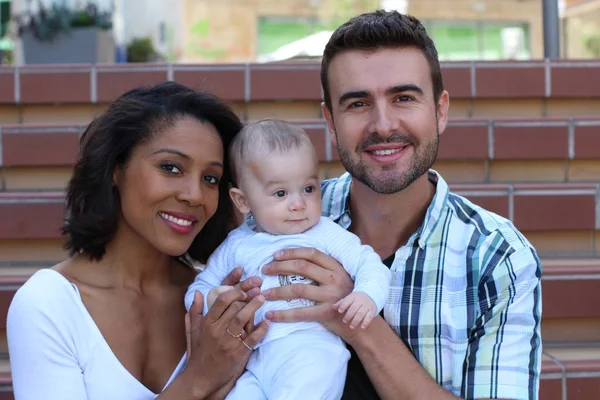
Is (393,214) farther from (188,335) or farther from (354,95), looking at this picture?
(188,335)

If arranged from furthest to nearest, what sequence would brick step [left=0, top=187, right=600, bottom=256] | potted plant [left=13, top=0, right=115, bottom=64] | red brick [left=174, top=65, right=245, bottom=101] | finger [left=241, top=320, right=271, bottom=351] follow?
potted plant [left=13, top=0, right=115, bottom=64]
red brick [left=174, top=65, right=245, bottom=101]
brick step [left=0, top=187, right=600, bottom=256]
finger [left=241, top=320, right=271, bottom=351]

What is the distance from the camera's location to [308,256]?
2.03 meters

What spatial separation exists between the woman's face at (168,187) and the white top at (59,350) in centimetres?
26

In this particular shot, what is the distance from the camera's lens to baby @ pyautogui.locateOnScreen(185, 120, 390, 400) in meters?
1.92

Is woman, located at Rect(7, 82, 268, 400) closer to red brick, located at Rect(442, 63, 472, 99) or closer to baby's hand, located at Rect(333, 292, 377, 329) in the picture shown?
baby's hand, located at Rect(333, 292, 377, 329)

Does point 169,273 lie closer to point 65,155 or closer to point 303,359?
point 303,359

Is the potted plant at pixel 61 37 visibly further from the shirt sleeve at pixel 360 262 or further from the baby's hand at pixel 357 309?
the baby's hand at pixel 357 309

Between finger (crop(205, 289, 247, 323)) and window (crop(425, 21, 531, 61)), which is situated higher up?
window (crop(425, 21, 531, 61))

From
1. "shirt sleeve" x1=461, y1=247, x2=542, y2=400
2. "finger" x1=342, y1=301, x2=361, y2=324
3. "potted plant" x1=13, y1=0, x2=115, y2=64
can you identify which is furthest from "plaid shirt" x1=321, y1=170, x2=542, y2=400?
Answer: "potted plant" x1=13, y1=0, x2=115, y2=64

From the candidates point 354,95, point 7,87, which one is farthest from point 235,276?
point 7,87

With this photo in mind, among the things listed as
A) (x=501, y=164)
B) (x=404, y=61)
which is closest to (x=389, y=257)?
(x=404, y=61)

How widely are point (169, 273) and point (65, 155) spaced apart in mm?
2181

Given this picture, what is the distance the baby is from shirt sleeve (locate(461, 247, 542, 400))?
282 mm

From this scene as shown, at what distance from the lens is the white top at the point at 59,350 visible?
1889 millimetres
